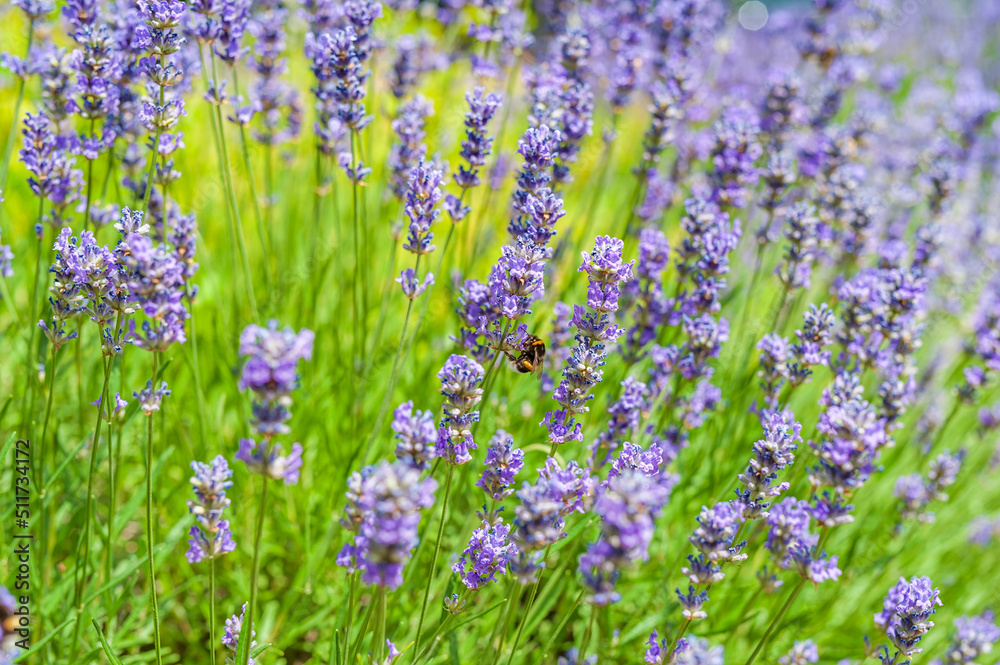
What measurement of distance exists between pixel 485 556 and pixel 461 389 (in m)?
0.47

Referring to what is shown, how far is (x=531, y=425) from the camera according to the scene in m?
3.36

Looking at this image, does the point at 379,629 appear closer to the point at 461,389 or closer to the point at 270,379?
the point at 461,389

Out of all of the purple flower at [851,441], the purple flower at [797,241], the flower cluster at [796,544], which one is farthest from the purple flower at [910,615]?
the purple flower at [797,241]

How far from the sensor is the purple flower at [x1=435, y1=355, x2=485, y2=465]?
1887 mm

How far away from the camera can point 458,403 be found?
6.29ft

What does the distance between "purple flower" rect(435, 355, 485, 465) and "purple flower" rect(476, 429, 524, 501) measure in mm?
68

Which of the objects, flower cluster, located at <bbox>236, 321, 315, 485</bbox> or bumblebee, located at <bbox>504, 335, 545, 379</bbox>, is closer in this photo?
flower cluster, located at <bbox>236, 321, 315, 485</bbox>

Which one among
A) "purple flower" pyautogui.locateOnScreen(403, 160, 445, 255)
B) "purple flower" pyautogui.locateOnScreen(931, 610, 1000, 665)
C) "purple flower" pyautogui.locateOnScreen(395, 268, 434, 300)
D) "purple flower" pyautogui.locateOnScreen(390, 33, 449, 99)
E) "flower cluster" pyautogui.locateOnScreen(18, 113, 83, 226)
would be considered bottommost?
"purple flower" pyautogui.locateOnScreen(931, 610, 1000, 665)

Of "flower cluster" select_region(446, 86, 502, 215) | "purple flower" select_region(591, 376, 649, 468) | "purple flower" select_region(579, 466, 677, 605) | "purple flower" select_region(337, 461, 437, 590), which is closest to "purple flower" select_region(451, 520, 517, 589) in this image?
"purple flower" select_region(579, 466, 677, 605)

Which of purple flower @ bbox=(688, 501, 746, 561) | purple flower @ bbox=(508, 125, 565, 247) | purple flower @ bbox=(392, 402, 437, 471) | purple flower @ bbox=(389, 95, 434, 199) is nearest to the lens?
purple flower @ bbox=(392, 402, 437, 471)

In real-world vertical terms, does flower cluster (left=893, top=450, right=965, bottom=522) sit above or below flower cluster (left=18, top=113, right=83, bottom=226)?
below

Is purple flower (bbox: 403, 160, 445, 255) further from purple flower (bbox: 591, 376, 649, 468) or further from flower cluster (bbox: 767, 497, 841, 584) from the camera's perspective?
flower cluster (bbox: 767, 497, 841, 584)

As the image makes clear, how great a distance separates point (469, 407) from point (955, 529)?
388 centimetres

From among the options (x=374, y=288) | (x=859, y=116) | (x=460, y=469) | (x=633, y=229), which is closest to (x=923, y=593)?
(x=460, y=469)
